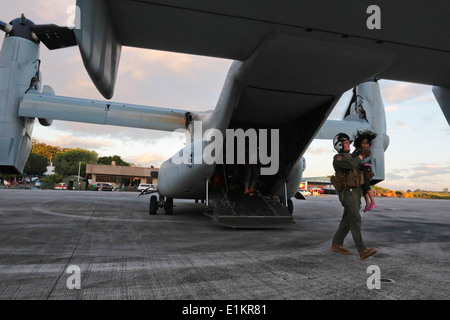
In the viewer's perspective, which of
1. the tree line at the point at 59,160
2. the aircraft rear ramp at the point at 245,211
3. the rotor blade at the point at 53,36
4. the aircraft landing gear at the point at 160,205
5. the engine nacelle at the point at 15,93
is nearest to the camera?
the aircraft rear ramp at the point at 245,211

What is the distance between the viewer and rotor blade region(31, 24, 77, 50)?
948cm

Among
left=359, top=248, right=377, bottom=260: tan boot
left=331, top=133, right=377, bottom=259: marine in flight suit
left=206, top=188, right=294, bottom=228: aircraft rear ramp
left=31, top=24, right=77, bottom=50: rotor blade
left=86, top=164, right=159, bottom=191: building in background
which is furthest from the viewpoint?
left=86, top=164, right=159, bottom=191: building in background

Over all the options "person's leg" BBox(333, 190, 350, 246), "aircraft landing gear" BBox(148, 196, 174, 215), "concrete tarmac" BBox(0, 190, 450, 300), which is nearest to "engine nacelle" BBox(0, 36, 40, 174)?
"aircraft landing gear" BBox(148, 196, 174, 215)

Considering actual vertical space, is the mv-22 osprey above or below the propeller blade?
below

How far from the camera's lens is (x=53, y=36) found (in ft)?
31.5

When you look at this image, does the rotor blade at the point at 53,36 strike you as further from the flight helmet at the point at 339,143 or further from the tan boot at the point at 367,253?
the tan boot at the point at 367,253

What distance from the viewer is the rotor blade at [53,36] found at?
31.1ft

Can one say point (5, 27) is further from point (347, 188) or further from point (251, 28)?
point (347, 188)

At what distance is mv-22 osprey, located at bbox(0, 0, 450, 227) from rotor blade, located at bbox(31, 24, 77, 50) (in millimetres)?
41

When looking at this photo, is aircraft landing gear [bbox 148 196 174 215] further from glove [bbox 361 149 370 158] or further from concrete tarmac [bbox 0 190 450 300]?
glove [bbox 361 149 370 158]

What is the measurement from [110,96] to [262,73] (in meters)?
2.60

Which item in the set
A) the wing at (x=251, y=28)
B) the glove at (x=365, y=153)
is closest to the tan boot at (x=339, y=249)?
the glove at (x=365, y=153)

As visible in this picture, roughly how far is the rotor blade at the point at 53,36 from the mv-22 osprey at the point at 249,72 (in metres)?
0.04
